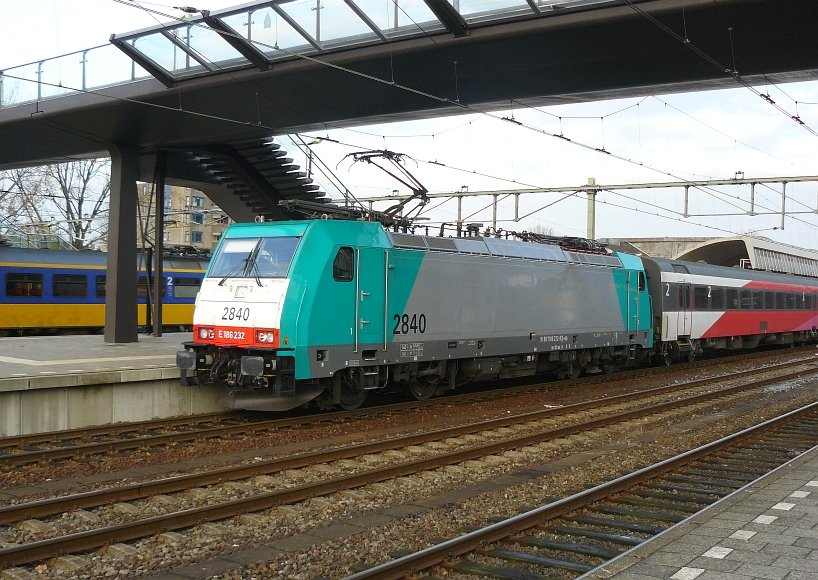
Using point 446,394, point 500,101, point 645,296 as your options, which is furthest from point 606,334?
point 500,101

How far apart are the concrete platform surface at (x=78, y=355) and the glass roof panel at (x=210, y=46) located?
5862 millimetres

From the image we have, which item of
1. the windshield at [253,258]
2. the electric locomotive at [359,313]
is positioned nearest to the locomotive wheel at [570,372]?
the electric locomotive at [359,313]

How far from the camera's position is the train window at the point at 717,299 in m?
25.8

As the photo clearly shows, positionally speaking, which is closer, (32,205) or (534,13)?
(534,13)

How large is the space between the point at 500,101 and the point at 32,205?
36393mm

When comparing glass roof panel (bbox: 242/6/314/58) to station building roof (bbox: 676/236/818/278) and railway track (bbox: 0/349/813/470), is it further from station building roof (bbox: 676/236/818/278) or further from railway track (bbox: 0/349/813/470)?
station building roof (bbox: 676/236/818/278)

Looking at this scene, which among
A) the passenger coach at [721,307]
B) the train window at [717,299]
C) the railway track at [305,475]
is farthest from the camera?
the train window at [717,299]

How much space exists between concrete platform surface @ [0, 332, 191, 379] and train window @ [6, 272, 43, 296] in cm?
394

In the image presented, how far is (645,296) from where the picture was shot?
21.5 metres

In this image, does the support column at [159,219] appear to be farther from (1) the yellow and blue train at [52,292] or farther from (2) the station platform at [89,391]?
(2) the station platform at [89,391]

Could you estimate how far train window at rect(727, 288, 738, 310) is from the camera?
88.3 feet

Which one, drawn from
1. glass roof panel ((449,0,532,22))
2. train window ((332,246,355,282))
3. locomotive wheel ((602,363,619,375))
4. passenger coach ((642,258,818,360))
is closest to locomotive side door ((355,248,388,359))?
train window ((332,246,355,282))

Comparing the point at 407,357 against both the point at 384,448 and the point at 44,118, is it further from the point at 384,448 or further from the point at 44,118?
the point at 44,118

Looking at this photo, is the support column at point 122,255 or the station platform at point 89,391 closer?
the station platform at point 89,391
